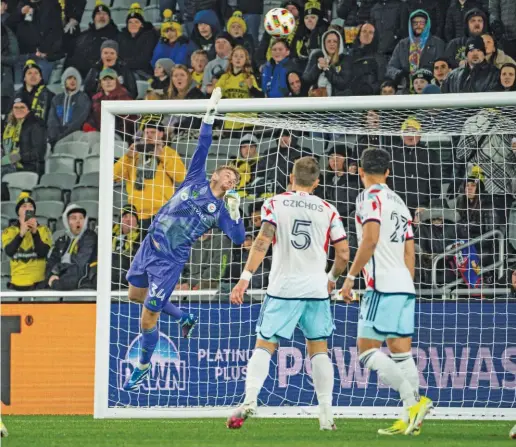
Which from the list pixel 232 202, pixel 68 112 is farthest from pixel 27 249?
pixel 232 202

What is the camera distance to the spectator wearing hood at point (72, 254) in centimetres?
1323

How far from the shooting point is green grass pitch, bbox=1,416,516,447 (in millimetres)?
6926

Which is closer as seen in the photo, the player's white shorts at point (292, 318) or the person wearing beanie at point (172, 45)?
the player's white shorts at point (292, 318)

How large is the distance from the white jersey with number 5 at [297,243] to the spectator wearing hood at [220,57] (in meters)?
7.54

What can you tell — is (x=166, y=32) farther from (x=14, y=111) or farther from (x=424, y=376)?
(x=424, y=376)

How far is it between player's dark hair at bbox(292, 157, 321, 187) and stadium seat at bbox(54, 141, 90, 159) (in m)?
8.12

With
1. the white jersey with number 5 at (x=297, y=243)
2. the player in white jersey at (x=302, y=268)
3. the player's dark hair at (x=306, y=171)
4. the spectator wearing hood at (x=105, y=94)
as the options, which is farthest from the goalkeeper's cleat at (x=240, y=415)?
the spectator wearing hood at (x=105, y=94)

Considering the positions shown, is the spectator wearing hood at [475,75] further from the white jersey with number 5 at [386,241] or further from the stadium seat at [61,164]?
the white jersey with number 5 at [386,241]

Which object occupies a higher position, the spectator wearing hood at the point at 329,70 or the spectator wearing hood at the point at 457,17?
the spectator wearing hood at the point at 457,17

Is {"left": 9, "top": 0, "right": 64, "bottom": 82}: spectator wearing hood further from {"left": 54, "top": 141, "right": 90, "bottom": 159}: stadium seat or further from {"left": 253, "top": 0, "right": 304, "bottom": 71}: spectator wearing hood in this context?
{"left": 253, "top": 0, "right": 304, "bottom": 71}: spectator wearing hood

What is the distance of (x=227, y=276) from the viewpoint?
12227mm

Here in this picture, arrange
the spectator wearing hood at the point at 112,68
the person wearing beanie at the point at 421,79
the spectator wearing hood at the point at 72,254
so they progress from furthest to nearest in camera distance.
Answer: the spectator wearing hood at the point at 112,68
the person wearing beanie at the point at 421,79
the spectator wearing hood at the point at 72,254

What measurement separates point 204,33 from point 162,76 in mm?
931

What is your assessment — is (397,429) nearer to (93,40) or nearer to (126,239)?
(126,239)
